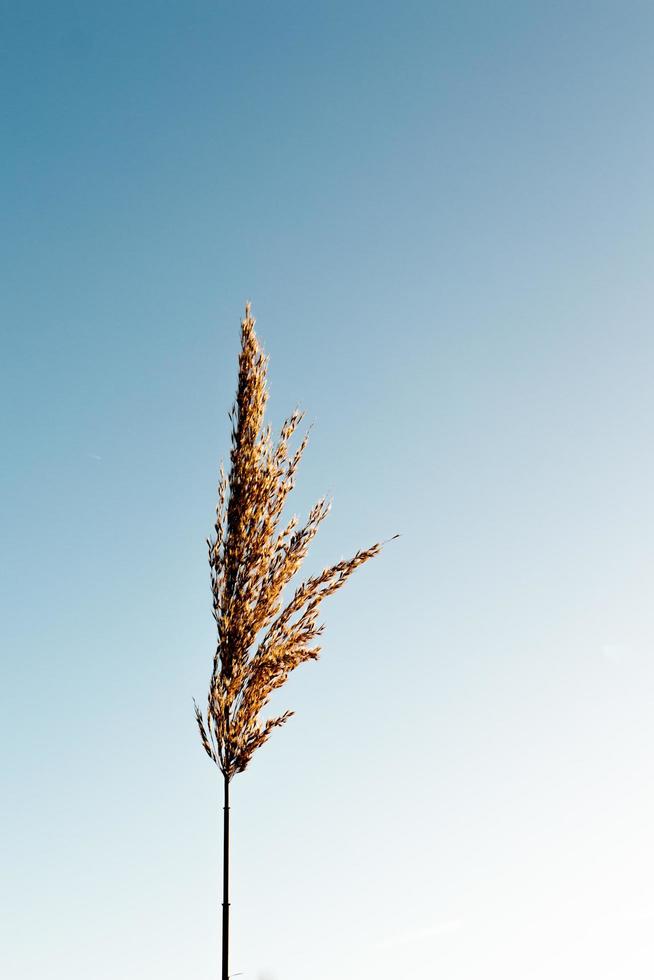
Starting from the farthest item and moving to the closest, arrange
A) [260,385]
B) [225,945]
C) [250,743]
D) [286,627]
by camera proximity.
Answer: [260,385]
[286,627]
[250,743]
[225,945]

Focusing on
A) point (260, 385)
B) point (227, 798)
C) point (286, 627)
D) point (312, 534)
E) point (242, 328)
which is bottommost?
point (227, 798)

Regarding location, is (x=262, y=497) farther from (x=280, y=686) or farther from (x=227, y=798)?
(x=227, y=798)

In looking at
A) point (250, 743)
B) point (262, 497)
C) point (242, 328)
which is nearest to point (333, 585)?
point (262, 497)

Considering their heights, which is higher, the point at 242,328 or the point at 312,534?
the point at 242,328

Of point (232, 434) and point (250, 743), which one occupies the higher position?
point (232, 434)

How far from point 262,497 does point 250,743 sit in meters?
2.06

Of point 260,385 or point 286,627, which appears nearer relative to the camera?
point 286,627

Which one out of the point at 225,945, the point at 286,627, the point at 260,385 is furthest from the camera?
the point at 260,385

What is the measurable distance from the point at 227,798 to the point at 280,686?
1045 millimetres

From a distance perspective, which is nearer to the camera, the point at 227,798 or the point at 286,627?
the point at 227,798

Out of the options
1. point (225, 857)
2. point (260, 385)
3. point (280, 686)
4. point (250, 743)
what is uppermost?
point (260, 385)

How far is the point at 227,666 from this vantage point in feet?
22.0

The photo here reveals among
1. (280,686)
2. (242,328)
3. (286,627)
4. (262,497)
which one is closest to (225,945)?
(280,686)

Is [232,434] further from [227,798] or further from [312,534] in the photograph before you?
[227,798]
